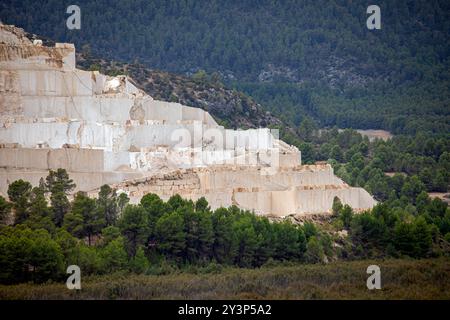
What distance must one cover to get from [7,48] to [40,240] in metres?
16.7

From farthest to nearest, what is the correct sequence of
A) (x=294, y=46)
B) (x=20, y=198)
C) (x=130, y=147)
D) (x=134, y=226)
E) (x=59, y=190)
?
(x=294, y=46)
(x=130, y=147)
(x=59, y=190)
(x=20, y=198)
(x=134, y=226)

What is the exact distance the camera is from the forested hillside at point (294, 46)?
147863 mm

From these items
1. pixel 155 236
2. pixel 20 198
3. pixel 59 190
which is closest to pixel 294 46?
pixel 59 190

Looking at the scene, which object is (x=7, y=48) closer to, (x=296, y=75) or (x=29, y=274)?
(x=29, y=274)

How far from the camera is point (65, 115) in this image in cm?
8638

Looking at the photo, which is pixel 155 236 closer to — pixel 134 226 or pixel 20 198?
pixel 134 226

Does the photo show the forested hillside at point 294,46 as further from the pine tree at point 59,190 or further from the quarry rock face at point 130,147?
the pine tree at point 59,190

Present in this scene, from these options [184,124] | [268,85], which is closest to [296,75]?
[268,85]

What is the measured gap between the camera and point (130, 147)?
8469 centimetres

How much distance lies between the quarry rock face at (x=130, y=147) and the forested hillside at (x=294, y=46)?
174 ft

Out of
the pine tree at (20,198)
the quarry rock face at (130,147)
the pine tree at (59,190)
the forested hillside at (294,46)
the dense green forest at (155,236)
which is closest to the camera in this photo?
the dense green forest at (155,236)

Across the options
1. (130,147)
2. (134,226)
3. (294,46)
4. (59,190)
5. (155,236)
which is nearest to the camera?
(134,226)

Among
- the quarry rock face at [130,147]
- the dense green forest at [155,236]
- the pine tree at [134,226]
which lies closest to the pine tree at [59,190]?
the dense green forest at [155,236]

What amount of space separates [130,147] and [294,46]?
87.4m
